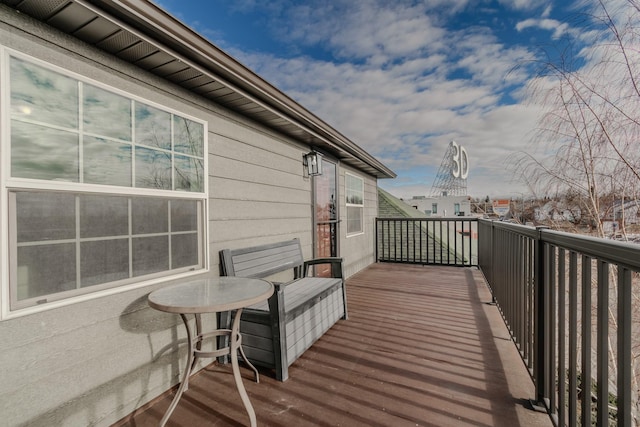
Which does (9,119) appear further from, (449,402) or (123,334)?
(449,402)

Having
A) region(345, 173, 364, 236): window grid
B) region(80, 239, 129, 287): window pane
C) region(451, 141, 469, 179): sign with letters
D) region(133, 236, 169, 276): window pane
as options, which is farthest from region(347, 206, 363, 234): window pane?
region(451, 141, 469, 179): sign with letters

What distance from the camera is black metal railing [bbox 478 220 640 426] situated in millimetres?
797

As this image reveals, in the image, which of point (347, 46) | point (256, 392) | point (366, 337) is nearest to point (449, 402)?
point (366, 337)

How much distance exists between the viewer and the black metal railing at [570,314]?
80cm

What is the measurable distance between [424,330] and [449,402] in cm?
108

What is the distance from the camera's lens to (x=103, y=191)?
1.65 m

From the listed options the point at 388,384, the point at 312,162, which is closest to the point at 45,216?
the point at 388,384

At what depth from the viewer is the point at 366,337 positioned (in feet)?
8.90

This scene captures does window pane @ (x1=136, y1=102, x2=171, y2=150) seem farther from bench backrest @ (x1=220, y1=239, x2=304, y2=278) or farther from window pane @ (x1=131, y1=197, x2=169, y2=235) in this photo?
bench backrest @ (x1=220, y1=239, x2=304, y2=278)

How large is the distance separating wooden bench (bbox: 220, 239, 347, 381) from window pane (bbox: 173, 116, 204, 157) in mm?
870

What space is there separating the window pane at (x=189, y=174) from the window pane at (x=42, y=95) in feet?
2.22

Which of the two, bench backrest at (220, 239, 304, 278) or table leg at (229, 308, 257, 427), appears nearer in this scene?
table leg at (229, 308, 257, 427)

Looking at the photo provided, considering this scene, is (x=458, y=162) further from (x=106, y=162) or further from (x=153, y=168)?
(x=106, y=162)

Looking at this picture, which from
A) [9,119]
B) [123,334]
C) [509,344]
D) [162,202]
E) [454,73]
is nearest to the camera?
[9,119]
